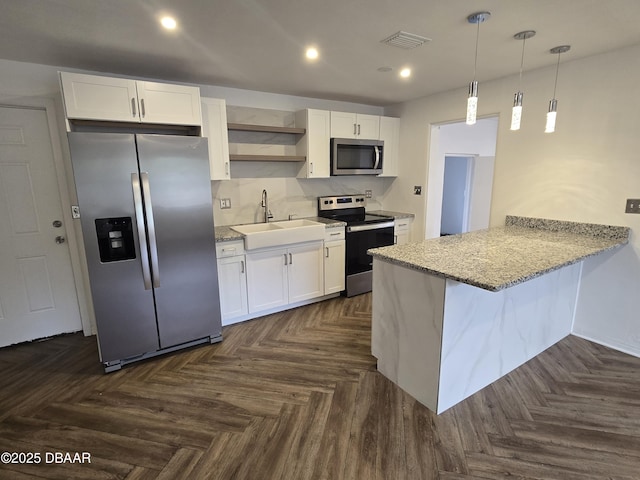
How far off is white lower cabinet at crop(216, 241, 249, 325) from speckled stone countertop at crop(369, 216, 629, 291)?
4.66ft

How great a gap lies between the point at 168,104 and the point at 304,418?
2.59m

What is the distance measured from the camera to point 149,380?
2420 mm

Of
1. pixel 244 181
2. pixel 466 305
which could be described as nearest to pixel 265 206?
pixel 244 181

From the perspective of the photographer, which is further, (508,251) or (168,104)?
(168,104)

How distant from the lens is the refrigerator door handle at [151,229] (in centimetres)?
242

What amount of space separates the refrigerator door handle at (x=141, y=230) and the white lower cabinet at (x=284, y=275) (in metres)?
0.91

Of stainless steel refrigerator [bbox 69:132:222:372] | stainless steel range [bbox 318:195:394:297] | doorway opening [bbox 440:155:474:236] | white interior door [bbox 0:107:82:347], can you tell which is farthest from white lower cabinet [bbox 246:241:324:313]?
doorway opening [bbox 440:155:474:236]

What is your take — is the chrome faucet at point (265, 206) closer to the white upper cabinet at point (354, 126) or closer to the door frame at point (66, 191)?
the white upper cabinet at point (354, 126)

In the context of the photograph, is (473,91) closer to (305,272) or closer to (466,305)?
(466,305)

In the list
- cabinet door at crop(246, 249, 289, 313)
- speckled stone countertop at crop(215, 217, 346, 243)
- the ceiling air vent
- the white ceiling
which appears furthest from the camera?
cabinet door at crop(246, 249, 289, 313)

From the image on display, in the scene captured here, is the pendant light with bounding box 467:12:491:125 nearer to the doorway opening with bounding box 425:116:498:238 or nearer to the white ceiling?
the white ceiling

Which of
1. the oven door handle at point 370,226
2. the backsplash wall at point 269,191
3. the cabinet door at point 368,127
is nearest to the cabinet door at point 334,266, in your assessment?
the oven door handle at point 370,226

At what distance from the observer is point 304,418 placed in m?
2.02

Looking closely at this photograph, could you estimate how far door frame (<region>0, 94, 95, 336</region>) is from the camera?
8.77 feet
